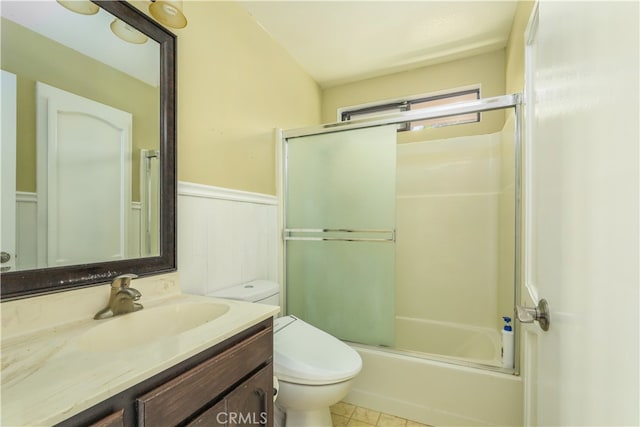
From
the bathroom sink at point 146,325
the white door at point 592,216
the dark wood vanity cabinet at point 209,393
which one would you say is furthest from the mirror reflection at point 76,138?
the white door at point 592,216

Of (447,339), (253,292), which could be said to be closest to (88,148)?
(253,292)

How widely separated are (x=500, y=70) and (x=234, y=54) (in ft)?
6.51

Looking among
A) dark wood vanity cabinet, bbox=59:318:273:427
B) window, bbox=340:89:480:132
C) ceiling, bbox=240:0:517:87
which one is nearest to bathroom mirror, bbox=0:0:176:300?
dark wood vanity cabinet, bbox=59:318:273:427

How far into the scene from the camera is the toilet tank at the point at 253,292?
4.60 ft

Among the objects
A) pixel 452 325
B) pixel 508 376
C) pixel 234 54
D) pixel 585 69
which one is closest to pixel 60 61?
pixel 234 54

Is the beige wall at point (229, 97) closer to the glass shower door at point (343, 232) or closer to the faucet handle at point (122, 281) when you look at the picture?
the glass shower door at point (343, 232)

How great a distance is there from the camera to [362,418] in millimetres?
1624

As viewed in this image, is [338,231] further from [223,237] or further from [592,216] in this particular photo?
[592,216]

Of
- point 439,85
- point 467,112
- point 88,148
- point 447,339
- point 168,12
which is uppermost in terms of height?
point 439,85

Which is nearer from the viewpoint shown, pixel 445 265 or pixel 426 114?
pixel 426 114

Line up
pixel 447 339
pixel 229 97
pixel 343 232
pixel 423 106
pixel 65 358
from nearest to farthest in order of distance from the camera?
pixel 65 358 → pixel 229 97 → pixel 343 232 → pixel 447 339 → pixel 423 106

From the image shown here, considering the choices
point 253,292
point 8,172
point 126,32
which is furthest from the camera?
point 253,292

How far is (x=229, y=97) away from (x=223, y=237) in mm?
781

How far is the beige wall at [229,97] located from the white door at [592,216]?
52.7 inches
